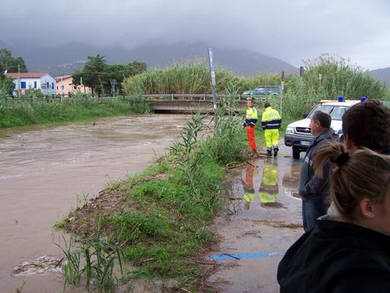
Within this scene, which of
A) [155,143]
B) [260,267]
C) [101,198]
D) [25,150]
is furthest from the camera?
[155,143]

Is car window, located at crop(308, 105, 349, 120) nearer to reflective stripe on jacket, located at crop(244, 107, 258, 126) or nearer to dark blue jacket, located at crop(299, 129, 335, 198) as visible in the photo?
reflective stripe on jacket, located at crop(244, 107, 258, 126)

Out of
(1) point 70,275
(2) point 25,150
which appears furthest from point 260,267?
(2) point 25,150

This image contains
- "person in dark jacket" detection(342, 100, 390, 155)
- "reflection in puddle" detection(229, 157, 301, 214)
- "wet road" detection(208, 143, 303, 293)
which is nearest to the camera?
"person in dark jacket" detection(342, 100, 390, 155)

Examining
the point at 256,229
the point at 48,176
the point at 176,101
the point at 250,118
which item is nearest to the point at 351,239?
the point at 256,229

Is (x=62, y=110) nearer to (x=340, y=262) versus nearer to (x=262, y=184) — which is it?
(x=262, y=184)

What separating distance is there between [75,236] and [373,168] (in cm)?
551

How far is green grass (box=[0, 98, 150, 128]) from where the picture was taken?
26.4 meters

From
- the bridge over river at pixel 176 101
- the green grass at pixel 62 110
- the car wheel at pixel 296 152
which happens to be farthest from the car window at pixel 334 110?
the bridge over river at pixel 176 101

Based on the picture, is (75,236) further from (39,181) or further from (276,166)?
(276,166)

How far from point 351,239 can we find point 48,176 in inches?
434

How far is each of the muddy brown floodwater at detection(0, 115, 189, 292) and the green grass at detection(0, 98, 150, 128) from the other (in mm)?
2412

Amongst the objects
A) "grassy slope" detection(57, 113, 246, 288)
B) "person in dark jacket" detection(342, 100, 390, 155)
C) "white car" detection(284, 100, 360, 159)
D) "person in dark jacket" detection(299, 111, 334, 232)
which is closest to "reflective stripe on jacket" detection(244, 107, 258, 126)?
"white car" detection(284, 100, 360, 159)

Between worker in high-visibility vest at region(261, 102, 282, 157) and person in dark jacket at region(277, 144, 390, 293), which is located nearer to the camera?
person in dark jacket at region(277, 144, 390, 293)

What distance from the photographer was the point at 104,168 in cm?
1310
